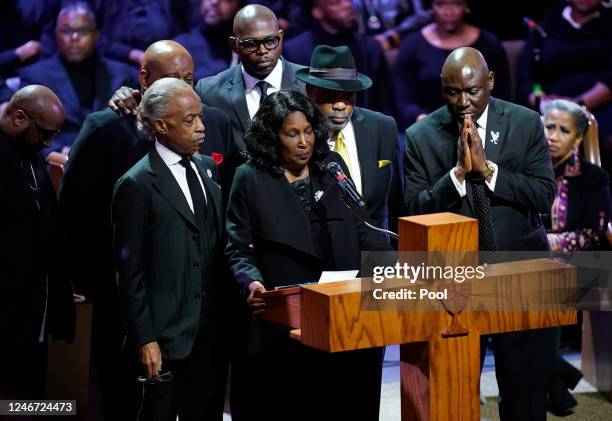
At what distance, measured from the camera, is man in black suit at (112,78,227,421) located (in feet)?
11.6

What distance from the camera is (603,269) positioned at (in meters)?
5.05

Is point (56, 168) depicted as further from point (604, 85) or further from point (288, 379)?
point (604, 85)

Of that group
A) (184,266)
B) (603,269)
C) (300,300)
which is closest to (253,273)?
(184,266)

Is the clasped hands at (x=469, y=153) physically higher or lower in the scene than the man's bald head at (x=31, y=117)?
lower

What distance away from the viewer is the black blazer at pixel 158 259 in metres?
3.53

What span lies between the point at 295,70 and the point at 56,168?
1916 mm

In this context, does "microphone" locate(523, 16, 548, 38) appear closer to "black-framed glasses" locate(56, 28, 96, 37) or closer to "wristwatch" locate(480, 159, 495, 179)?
"black-framed glasses" locate(56, 28, 96, 37)

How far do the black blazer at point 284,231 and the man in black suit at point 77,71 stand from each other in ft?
9.38

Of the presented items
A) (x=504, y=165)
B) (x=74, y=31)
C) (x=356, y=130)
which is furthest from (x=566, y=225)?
(x=74, y=31)

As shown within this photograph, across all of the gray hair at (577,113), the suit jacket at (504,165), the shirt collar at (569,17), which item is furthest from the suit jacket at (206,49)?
the suit jacket at (504,165)

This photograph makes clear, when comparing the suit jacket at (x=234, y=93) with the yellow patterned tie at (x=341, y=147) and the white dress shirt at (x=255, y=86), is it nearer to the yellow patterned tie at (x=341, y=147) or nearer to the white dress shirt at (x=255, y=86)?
the white dress shirt at (x=255, y=86)

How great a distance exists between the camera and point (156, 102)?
3.68m

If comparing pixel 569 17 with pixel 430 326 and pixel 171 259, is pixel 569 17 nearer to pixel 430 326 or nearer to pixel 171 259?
pixel 171 259

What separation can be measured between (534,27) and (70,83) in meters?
3.04
